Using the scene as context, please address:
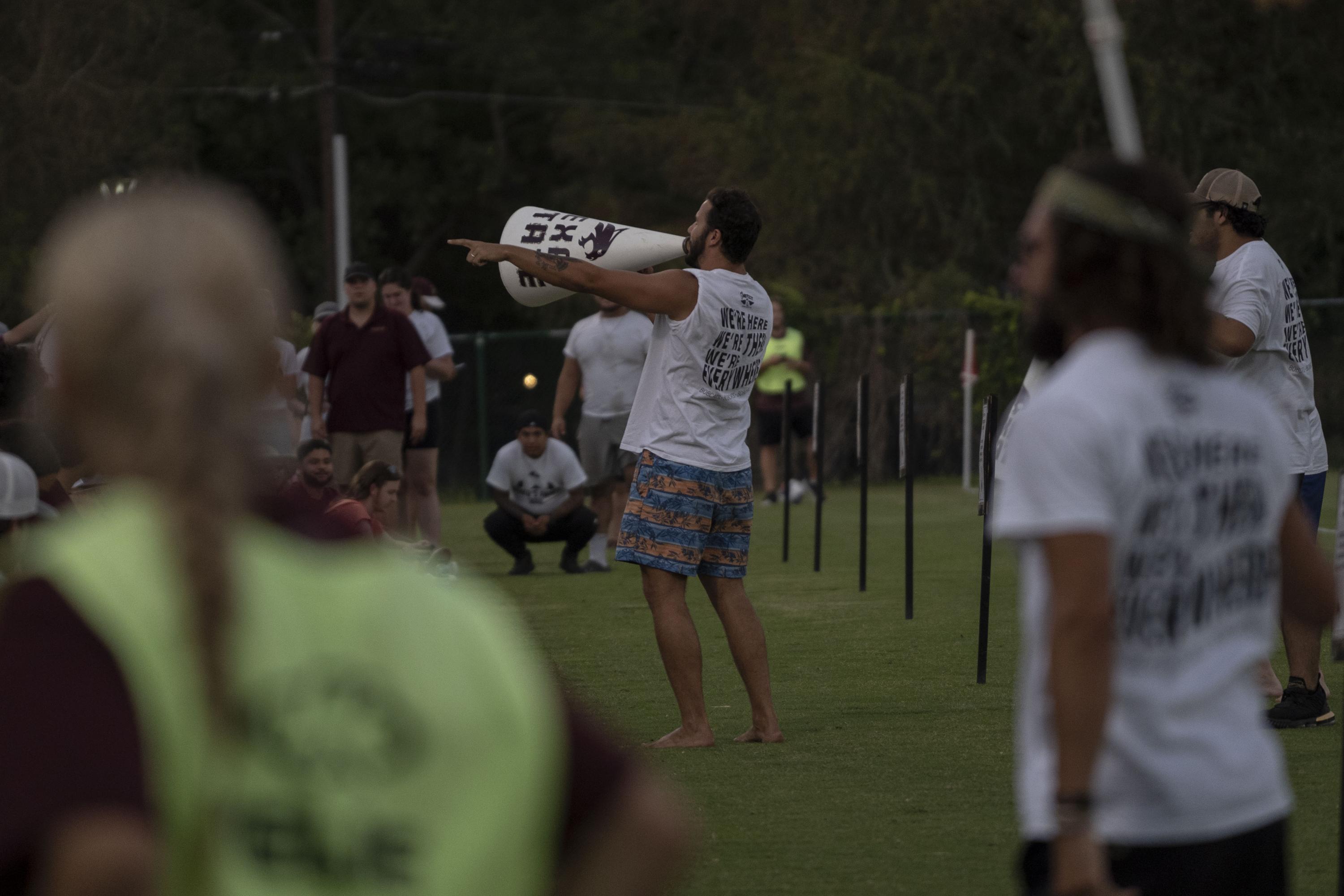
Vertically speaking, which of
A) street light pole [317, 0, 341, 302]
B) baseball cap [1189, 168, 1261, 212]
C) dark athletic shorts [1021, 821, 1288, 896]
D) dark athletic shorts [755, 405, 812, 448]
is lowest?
dark athletic shorts [755, 405, 812, 448]

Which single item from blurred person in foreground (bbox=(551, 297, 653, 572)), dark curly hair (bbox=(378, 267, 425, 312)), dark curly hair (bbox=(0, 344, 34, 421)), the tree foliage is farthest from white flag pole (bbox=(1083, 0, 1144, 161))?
the tree foliage

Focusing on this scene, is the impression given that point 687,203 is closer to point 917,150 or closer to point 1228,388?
point 917,150

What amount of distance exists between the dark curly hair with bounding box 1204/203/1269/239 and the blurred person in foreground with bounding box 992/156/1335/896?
430 cm

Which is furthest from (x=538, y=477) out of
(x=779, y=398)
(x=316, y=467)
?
(x=779, y=398)

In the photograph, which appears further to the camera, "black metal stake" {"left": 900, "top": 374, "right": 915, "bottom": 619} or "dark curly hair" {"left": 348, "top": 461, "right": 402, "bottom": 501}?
"dark curly hair" {"left": 348, "top": 461, "right": 402, "bottom": 501}

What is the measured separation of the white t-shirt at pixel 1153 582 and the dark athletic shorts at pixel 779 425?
680 inches

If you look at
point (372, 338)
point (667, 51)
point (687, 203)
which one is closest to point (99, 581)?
point (372, 338)

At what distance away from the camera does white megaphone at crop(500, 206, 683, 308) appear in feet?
24.9

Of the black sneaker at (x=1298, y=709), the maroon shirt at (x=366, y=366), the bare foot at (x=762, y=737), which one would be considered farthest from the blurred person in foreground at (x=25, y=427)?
the maroon shirt at (x=366, y=366)

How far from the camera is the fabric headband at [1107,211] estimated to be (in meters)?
2.50

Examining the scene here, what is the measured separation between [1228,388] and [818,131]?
30.3m

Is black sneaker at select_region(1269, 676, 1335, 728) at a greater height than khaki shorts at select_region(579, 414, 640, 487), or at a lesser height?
lesser

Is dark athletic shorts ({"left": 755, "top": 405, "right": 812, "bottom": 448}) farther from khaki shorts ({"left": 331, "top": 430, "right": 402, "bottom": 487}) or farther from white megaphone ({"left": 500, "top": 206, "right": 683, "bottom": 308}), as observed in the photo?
white megaphone ({"left": 500, "top": 206, "right": 683, "bottom": 308})

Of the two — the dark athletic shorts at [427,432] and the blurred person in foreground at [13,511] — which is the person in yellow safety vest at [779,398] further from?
the blurred person in foreground at [13,511]
